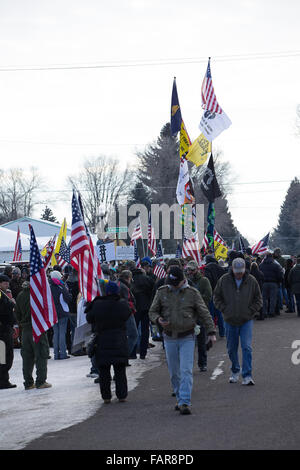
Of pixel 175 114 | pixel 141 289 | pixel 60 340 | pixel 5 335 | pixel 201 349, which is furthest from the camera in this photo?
pixel 175 114

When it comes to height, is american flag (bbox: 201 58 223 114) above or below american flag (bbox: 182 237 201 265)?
above

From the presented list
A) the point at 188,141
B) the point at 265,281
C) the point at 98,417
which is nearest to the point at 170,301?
the point at 98,417

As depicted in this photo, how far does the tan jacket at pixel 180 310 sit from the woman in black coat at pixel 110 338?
0.99 m

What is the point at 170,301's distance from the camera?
35.0ft

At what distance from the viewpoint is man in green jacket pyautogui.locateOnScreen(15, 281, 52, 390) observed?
547 inches

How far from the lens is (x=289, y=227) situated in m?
124

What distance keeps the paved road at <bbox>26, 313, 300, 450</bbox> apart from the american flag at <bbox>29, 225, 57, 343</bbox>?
1.37 metres

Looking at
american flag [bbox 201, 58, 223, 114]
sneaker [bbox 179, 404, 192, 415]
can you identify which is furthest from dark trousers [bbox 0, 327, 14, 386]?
american flag [bbox 201, 58, 223, 114]

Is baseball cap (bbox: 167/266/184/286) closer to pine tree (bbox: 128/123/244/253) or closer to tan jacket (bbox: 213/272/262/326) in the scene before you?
tan jacket (bbox: 213/272/262/326)

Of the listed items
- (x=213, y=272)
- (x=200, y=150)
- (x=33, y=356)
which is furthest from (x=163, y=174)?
(x=33, y=356)

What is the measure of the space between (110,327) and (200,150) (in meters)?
16.2

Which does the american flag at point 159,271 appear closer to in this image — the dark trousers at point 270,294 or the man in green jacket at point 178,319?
the dark trousers at point 270,294

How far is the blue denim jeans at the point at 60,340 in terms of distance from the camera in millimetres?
18141

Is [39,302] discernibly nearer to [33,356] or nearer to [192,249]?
[33,356]
